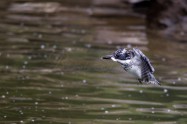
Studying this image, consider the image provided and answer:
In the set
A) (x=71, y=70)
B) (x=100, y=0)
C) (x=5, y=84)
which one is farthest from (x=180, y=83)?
(x=100, y=0)

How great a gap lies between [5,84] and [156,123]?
10.0 ft

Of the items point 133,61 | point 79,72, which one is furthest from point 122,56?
point 79,72

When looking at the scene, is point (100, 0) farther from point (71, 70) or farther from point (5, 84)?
point (5, 84)

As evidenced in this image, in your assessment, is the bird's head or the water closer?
the bird's head

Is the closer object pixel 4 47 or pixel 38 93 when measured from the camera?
pixel 38 93

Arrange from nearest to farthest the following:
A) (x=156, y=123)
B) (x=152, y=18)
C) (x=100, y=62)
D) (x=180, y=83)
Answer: (x=156, y=123) → (x=180, y=83) → (x=100, y=62) → (x=152, y=18)

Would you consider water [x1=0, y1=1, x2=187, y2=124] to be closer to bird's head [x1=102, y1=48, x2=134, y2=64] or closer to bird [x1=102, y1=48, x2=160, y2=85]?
bird [x1=102, y1=48, x2=160, y2=85]

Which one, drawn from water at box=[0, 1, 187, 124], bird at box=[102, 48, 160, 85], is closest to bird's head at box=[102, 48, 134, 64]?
bird at box=[102, 48, 160, 85]

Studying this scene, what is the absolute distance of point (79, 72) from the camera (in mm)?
10961

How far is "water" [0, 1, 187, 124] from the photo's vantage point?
822 cm

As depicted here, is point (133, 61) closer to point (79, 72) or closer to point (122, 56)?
point (122, 56)

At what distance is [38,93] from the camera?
932 cm

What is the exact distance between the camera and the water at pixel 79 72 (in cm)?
822

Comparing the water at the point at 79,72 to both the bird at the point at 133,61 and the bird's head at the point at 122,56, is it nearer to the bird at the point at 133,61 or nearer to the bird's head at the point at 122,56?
the bird at the point at 133,61
